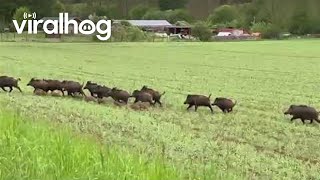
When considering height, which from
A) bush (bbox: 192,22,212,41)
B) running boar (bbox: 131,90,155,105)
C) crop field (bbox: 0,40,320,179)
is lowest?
crop field (bbox: 0,40,320,179)

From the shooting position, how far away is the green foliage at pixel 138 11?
518 ft

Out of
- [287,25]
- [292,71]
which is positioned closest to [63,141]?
[292,71]

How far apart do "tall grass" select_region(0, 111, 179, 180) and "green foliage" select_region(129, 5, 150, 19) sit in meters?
149

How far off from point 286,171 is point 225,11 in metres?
141

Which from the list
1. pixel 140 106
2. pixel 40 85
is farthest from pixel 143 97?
pixel 40 85

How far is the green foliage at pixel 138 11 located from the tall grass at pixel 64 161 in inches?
5872

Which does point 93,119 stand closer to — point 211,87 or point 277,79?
point 211,87

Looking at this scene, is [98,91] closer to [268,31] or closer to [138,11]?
[268,31]

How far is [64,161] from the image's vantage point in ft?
24.9

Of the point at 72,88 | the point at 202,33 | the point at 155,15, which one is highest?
the point at 155,15

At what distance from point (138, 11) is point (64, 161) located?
154 metres

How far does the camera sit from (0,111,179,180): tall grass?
23.2 feet

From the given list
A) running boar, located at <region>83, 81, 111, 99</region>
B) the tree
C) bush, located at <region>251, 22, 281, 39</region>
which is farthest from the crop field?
the tree

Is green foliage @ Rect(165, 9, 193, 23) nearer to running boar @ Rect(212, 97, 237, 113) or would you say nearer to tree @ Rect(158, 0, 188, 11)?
tree @ Rect(158, 0, 188, 11)
